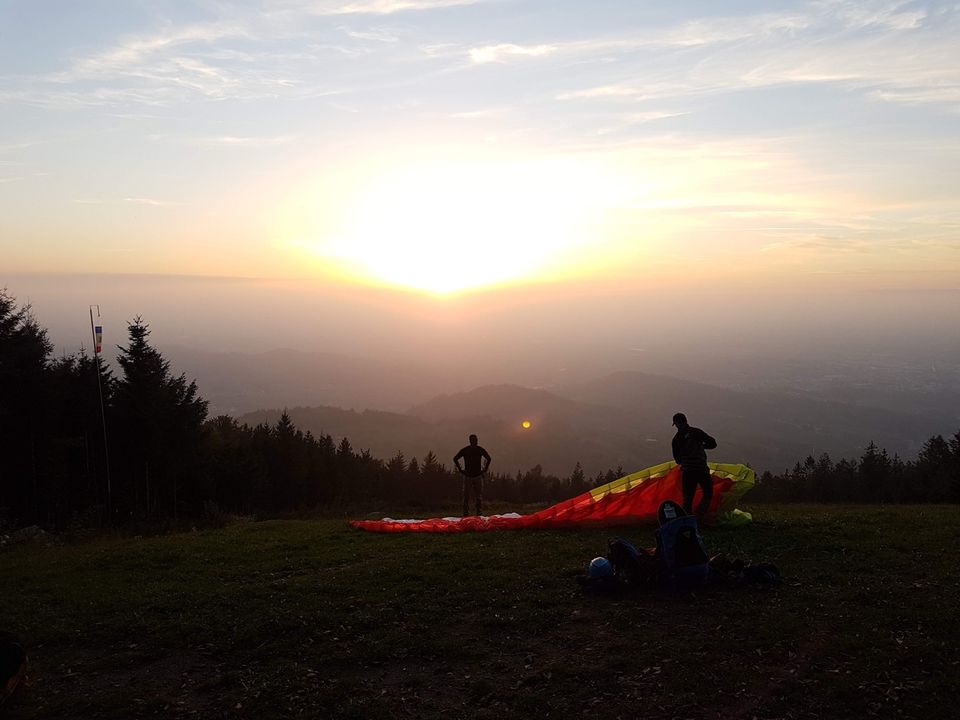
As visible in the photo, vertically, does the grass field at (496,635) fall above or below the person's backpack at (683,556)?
below

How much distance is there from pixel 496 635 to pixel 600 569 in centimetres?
234

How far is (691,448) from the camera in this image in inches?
534

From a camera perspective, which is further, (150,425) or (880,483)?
(880,483)

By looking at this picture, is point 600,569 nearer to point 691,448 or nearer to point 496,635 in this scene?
point 496,635

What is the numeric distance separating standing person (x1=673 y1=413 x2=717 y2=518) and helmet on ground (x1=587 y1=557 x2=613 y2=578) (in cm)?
397

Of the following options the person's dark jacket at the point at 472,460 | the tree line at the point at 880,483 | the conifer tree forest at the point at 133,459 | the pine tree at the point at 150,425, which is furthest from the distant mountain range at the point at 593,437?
the person's dark jacket at the point at 472,460

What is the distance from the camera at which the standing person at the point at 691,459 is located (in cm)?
1356

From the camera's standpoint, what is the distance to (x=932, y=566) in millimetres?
10898

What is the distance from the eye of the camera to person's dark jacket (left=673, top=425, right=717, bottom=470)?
44.4ft

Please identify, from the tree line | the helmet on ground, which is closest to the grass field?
the helmet on ground

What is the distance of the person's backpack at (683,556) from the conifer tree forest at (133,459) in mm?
16945

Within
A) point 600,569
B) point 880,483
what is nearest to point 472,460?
point 600,569

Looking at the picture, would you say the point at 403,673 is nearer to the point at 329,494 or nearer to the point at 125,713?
the point at 125,713

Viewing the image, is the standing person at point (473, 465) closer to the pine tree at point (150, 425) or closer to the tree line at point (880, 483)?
the tree line at point (880, 483)
